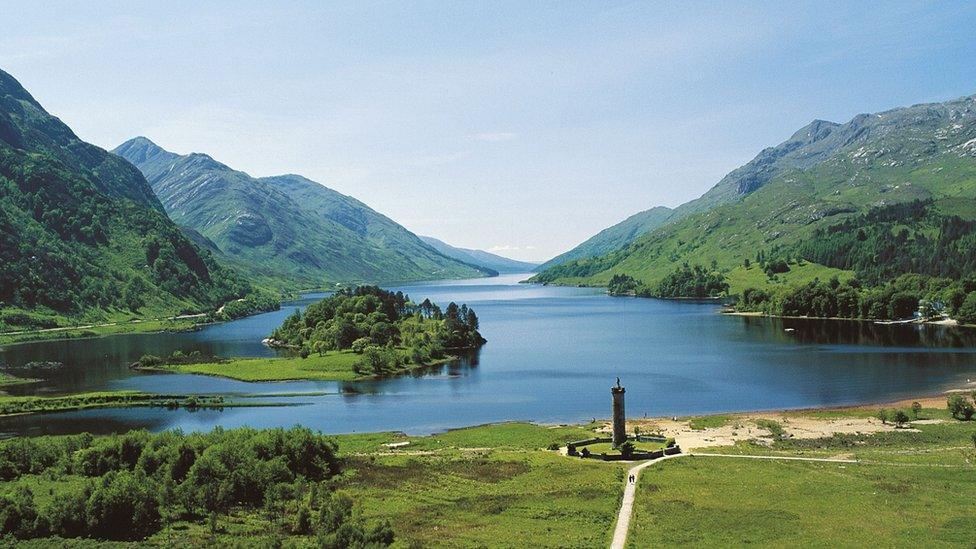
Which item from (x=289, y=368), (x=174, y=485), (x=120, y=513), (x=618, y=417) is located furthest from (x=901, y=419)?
(x=289, y=368)

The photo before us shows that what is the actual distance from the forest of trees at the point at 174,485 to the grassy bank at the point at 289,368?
280ft

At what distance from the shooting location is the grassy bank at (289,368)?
17438cm

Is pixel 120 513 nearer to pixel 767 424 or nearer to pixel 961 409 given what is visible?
pixel 767 424

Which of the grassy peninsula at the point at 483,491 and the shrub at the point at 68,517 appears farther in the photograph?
the shrub at the point at 68,517

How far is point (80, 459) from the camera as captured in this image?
79.4 metres

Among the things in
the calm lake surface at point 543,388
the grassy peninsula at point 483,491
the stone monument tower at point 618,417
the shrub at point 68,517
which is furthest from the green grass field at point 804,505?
the calm lake surface at point 543,388

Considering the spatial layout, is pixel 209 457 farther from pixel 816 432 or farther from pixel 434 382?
pixel 434 382

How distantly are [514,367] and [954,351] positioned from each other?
112m

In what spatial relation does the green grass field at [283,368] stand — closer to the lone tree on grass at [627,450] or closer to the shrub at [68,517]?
the lone tree on grass at [627,450]

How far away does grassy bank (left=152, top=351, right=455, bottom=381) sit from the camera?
174375mm

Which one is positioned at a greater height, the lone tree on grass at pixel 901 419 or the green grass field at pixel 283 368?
the green grass field at pixel 283 368

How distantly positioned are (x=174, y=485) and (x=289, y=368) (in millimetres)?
113608

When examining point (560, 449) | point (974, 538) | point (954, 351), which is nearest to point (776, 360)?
point (954, 351)

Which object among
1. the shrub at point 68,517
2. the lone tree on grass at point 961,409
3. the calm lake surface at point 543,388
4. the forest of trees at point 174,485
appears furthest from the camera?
the calm lake surface at point 543,388
